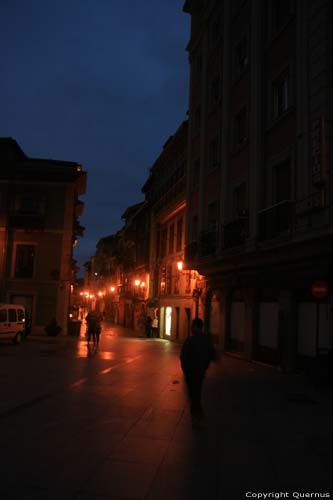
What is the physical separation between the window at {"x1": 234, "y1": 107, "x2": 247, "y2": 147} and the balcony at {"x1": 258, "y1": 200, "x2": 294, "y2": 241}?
441 cm

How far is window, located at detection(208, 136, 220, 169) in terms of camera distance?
22.5m

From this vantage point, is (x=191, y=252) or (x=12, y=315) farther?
(x=191, y=252)

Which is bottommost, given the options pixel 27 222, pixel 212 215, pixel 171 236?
pixel 212 215

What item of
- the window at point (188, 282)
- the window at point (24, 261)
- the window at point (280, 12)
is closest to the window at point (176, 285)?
the window at point (188, 282)

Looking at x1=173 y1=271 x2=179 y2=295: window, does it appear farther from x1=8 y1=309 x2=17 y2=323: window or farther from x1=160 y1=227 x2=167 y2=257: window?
x1=8 y1=309 x2=17 y2=323: window

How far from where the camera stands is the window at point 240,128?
1895cm

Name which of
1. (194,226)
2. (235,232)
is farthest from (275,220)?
(194,226)

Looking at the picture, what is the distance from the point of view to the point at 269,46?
16.5m

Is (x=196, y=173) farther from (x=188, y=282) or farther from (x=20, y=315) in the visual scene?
(x=20, y=315)

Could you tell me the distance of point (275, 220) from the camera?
14.9m

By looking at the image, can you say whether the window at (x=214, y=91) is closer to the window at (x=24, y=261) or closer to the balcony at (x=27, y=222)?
the balcony at (x=27, y=222)

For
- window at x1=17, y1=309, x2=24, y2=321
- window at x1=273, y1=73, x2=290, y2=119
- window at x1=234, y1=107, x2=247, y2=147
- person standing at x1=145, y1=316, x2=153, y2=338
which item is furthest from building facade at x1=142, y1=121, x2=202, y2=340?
window at x1=273, y1=73, x2=290, y2=119

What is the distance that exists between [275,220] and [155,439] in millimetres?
9833

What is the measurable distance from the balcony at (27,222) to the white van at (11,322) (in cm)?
976
